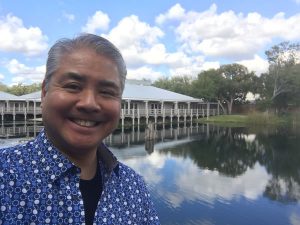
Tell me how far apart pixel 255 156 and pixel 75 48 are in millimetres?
24026

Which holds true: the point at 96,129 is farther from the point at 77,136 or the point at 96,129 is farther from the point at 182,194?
the point at 182,194

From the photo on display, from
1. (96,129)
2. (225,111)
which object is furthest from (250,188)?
(225,111)

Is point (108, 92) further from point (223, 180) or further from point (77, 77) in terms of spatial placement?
point (223, 180)

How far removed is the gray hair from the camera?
1.56 meters

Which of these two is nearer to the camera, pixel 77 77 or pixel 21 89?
pixel 77 77

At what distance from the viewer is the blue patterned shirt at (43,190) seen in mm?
1307

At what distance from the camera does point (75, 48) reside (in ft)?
5.10

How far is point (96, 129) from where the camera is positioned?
154 centimetres

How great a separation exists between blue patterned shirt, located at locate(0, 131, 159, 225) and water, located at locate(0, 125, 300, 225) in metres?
10.2

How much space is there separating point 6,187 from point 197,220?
10.7 meters

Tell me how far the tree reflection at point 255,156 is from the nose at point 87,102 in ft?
45.6

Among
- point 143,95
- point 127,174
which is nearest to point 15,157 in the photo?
point 127,174

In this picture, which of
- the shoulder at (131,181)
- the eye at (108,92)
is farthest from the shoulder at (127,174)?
the eye at (108,92)

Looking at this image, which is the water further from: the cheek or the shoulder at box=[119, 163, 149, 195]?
the cheek
